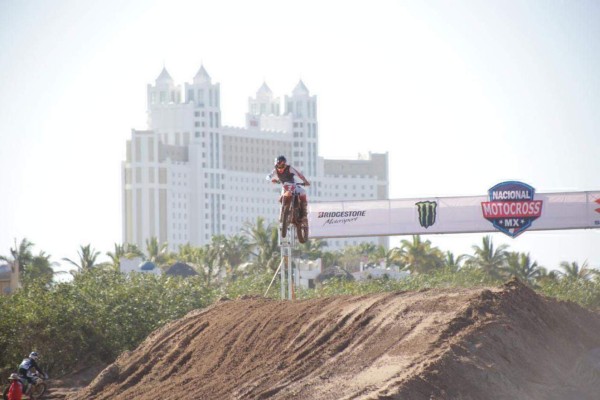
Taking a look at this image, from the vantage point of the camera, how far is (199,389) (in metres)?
29.4

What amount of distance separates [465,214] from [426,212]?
1.51m

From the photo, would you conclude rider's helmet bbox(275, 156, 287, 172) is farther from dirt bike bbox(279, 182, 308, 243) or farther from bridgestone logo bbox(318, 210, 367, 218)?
bridgestone logo bbox(318, 210, 367, 218)

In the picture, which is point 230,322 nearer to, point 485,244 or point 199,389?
point 199,389

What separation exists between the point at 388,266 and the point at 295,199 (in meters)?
89.5

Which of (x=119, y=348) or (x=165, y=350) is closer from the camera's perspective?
(x=165, y=350)

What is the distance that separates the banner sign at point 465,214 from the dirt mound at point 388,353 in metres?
14.8

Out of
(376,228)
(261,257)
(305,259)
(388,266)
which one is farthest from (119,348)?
(388,266)

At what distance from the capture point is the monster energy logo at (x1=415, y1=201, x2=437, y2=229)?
159ft

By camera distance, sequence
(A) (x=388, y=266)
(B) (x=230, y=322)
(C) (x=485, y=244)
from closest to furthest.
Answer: (B) (x=230, y=322), (C) (x=485, y=244), (A) (x=388, y=266)

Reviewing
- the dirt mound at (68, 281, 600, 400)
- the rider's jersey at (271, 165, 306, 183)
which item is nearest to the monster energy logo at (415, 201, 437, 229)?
the dirt mound at (68, 281, 600, 400)

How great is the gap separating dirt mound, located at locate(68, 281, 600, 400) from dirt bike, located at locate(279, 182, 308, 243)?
2008 mm

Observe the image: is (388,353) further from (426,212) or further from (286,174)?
(426,212)

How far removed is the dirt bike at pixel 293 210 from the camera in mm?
32375

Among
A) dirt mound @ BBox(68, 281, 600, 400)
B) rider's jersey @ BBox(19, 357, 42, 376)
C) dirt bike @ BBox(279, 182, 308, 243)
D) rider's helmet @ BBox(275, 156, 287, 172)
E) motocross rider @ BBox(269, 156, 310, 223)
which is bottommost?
rider's jersey @ BBox(19, 357, 42, 376)
